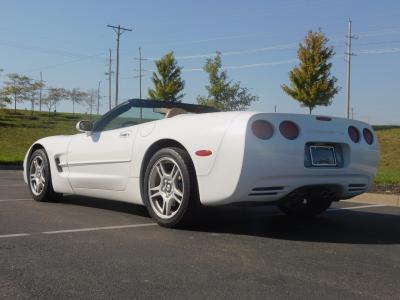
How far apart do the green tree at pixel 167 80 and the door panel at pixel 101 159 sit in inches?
1548

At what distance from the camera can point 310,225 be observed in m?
5.27

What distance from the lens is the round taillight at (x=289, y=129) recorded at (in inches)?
175

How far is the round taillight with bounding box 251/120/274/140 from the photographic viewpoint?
4301mm

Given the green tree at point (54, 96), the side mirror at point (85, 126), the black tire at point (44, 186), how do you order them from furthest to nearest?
the green tree at point (54, 96) → the black tire at point (44, 186) → the side mirror at point (85, 126)

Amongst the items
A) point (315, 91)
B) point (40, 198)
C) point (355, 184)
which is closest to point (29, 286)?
point (355, 184)

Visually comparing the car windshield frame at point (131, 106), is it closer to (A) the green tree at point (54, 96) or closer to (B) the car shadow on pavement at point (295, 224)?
(B) the car shadow on pavement at point (295, 224)

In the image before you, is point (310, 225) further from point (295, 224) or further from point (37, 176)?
point (37, 176)

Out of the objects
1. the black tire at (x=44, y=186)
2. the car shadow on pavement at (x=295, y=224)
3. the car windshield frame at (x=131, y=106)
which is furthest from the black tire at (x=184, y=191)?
the black tire at (x=44, y=186)

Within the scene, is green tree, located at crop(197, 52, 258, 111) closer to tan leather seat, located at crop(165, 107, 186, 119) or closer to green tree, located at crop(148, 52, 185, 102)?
green tree, located at crop(148, 52, 185, 102)

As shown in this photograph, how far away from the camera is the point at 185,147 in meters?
4.64

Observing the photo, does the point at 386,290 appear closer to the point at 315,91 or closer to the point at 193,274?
the point at 193,274

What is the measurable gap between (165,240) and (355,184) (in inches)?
75.4

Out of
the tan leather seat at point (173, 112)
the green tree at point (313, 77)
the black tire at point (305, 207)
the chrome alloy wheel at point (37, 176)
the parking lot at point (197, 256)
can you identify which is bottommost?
the parking lot at point (197, 256)

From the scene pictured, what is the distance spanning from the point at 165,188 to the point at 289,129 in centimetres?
122
